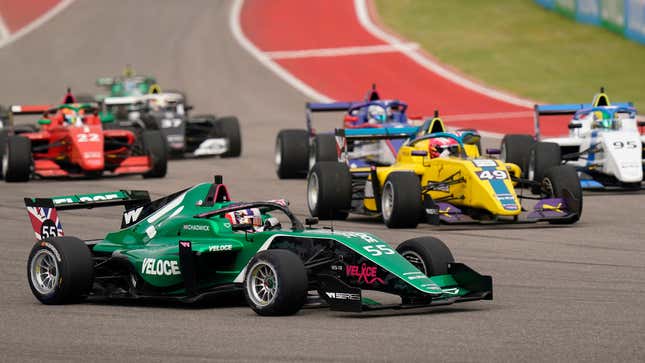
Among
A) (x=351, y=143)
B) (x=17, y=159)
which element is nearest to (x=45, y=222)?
(x=17, y=159)

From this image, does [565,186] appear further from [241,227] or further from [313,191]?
[241,227]

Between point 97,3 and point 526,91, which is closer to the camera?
point 526,91

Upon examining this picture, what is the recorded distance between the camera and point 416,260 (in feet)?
44.7

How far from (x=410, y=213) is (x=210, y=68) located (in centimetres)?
3413

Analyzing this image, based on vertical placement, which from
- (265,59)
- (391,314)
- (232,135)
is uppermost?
(265,59)

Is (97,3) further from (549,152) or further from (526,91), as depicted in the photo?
(549,152)

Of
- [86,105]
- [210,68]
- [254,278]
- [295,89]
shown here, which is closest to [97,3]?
[210,68]

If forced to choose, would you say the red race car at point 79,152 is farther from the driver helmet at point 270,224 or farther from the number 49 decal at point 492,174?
the driver helmet at point 270,224

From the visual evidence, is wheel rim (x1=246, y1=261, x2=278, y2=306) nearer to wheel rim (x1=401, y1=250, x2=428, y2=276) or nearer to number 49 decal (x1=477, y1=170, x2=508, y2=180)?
wheel rim (x1=401, y1=250, x2=428, y2=276)

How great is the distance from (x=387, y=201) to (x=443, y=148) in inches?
64.6

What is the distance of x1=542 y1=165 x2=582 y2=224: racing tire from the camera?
21000 mm

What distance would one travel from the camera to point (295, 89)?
4969cm

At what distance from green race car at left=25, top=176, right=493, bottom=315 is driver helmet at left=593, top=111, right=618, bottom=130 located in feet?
44.5

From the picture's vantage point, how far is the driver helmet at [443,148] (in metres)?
22.0
